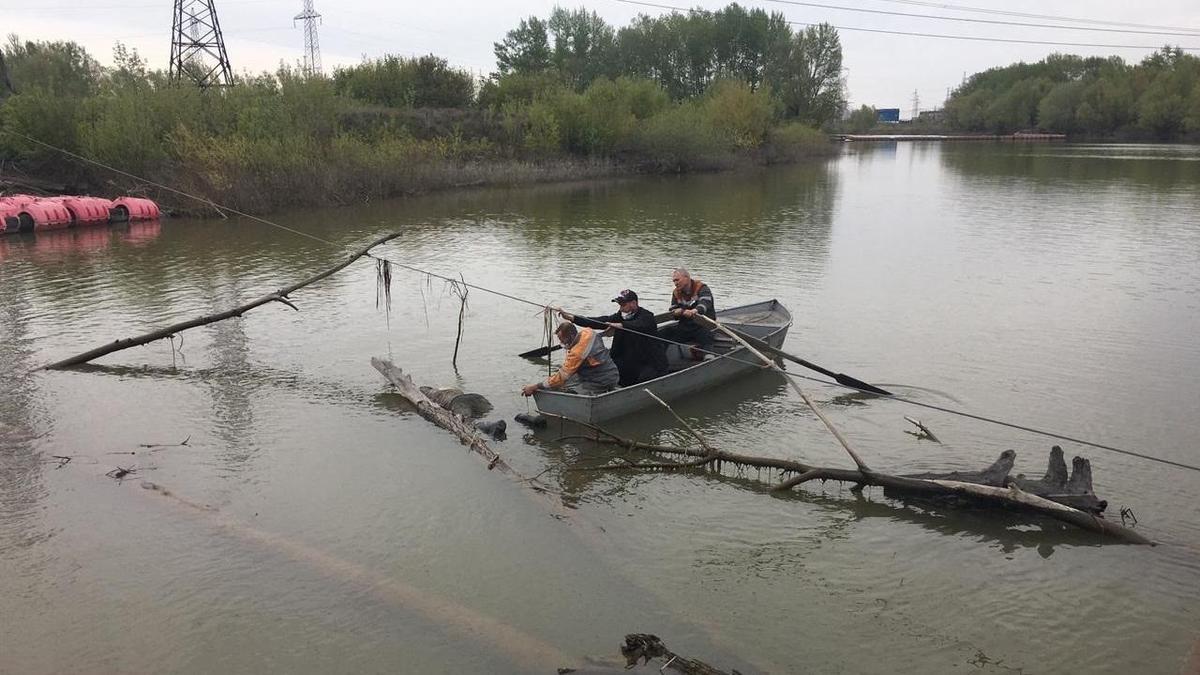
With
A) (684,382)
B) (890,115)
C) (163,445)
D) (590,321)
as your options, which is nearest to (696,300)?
(684,382)

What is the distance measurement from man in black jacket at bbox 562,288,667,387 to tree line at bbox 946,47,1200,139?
89.7 m

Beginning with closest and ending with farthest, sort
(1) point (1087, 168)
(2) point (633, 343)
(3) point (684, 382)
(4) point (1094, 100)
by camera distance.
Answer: (2) point (633, 343) → (3) point (684, 382) → (1) point (1087, 168) → (4) point (1094, 100)

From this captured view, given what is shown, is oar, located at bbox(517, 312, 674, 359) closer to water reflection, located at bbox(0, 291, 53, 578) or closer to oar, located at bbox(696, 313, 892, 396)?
oar, located at bbox(696, 313, 892, 396)

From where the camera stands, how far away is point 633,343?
411 inches

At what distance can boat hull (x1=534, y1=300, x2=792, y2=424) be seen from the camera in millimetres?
9641

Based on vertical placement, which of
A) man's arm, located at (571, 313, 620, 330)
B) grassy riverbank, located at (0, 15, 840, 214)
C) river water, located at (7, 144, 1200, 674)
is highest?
grassy riverbank, located at (0, 15, 840, 214)

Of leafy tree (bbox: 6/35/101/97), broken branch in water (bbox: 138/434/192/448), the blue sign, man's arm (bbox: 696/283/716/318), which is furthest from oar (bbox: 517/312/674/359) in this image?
the blue sign

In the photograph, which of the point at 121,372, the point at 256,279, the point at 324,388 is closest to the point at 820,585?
the point at 324,388

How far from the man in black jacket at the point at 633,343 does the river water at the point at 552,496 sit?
719mm

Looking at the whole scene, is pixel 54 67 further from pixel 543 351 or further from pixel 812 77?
pixel 812 77

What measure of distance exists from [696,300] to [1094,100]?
10501 cm

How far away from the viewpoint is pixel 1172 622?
243 inches

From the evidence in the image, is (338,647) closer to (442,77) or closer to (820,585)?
(820,585)

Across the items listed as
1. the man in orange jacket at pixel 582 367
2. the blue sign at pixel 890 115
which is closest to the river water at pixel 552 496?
the man in orange jacket at pixel 582 367
